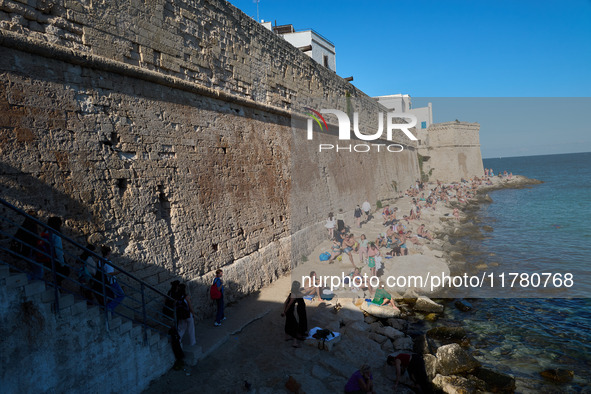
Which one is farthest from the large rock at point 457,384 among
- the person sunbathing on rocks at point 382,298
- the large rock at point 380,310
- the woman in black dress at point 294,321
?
the person sunbathing on rocks at point 382,298

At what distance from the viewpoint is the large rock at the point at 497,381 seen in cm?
561

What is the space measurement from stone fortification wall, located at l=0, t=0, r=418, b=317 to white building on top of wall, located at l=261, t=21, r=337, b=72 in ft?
45.7

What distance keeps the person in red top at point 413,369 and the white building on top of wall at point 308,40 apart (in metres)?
20.0

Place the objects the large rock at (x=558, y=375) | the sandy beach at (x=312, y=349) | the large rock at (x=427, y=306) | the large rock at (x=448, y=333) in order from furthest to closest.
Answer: the large rock at (x=427, y=306)
the large rock at (x=448, y=333)
the large rock at (x=558, y=375)
the sandy beach at (x=312, y=349)

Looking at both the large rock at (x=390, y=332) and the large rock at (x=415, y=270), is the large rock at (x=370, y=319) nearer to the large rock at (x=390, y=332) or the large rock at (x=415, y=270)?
the large rock at (x=390, y=332)

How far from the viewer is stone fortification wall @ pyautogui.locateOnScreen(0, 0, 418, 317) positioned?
432cm

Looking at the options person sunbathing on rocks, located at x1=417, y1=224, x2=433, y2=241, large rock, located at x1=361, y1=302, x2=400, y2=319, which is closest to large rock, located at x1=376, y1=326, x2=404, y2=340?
large rock, located at x1=361, y1=302, x2=400, y2=319

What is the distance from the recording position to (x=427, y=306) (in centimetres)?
855

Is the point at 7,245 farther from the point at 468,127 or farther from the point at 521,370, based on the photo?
the point at 468,127

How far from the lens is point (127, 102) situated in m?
5.43

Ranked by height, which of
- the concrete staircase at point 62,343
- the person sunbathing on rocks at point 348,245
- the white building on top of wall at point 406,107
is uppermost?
the white building on top of wall at point 406,107

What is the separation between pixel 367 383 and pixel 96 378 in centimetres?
345

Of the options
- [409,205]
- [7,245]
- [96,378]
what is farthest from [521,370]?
[409,205]

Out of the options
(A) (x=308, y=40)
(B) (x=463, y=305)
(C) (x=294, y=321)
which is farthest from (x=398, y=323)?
(A) (x=308, y=40)
